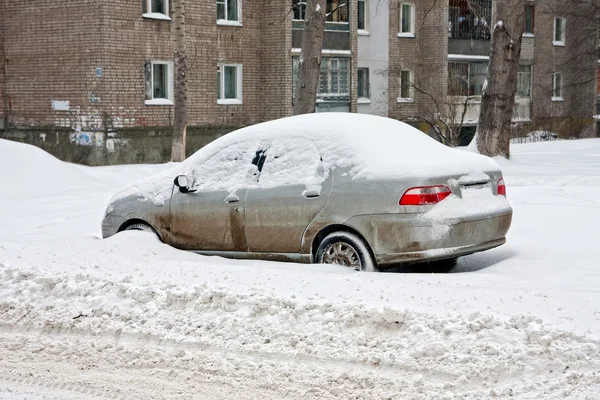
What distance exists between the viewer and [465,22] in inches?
1773

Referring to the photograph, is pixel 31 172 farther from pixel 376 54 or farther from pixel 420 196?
pixel 376 54

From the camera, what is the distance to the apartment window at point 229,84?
109 feet

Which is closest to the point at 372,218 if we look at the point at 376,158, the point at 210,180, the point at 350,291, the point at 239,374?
the point at 376,158

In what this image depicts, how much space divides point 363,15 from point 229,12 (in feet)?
31.2

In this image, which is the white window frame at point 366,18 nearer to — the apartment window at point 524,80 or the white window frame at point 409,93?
the white window frame at point 409,93

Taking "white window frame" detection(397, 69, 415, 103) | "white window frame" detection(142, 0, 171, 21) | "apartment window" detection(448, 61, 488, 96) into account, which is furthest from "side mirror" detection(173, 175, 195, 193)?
"apartment window" detection(448, 61, 488, 96)

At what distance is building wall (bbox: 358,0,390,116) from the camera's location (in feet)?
135

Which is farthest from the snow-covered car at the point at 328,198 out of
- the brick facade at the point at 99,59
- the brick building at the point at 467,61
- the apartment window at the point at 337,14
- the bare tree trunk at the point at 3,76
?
the apartment window at the point at 337,14

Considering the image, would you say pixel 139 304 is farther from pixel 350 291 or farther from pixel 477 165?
pixel 477 165

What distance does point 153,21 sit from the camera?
3047cm

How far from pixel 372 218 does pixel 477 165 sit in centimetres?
129

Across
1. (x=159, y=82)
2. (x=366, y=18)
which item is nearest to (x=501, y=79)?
(x=159, y=82)

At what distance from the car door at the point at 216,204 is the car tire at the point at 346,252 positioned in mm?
1013

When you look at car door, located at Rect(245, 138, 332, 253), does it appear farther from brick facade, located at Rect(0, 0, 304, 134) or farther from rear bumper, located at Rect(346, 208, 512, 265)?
brick facade, located at Rect(0, 0, 304, 134)
